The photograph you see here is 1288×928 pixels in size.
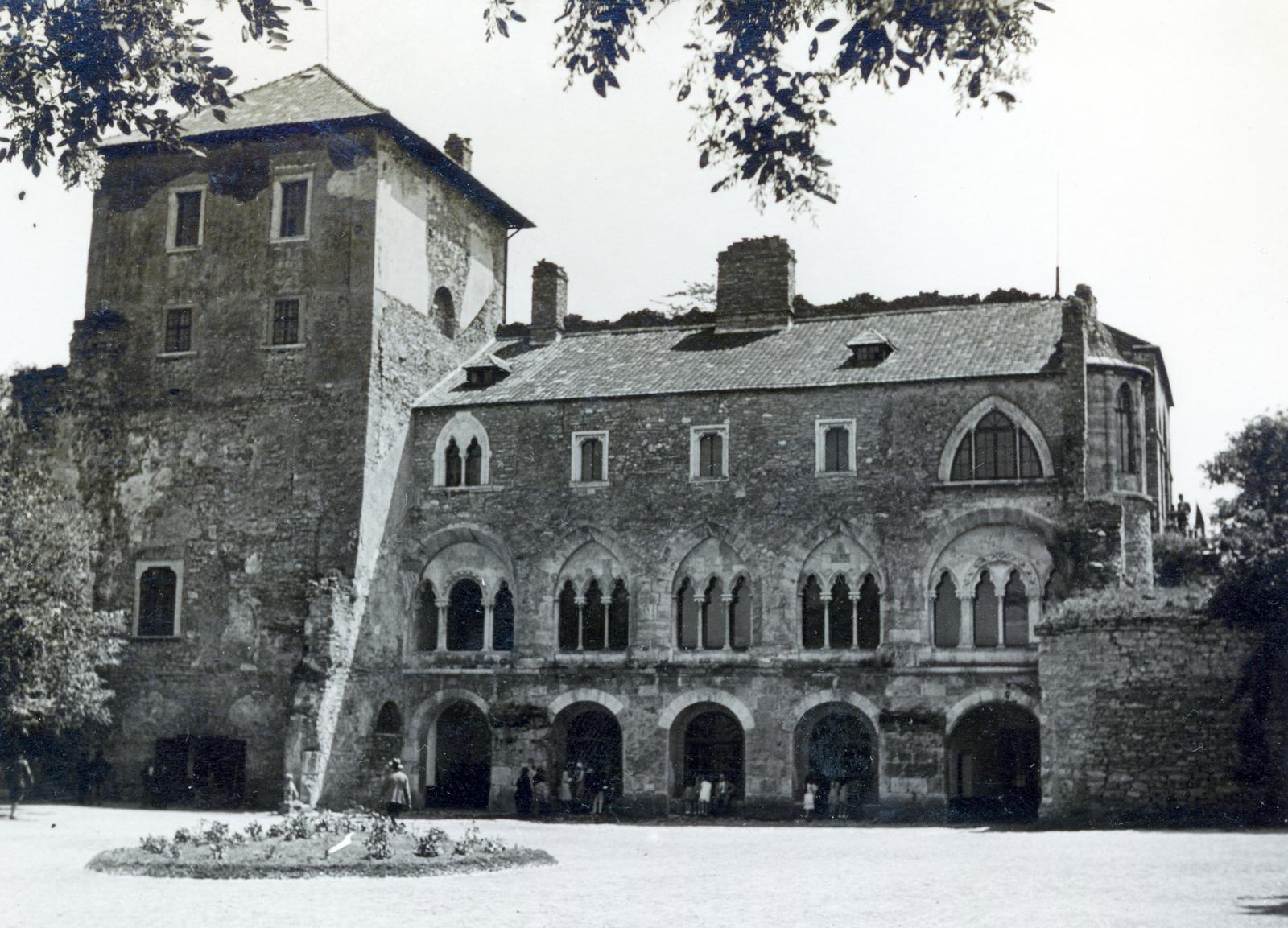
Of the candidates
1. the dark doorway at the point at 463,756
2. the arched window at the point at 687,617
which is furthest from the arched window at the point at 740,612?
the dark doorway at the point at 463,756

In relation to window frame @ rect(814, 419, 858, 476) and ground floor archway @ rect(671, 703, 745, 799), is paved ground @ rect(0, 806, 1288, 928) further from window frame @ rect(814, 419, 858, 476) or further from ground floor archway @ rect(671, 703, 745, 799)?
window frame @ rect(814, 419, 858, 476)

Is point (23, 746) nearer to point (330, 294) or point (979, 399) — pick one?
point (330, 294)

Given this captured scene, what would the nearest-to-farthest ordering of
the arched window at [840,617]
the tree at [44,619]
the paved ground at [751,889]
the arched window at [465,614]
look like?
the paved ground at [751,889], the tree at [44,619], the arched window at [840,617], the arched window at [465,614]

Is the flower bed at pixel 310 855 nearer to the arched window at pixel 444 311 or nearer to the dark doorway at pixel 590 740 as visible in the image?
the dark doorway at pixel 590 740

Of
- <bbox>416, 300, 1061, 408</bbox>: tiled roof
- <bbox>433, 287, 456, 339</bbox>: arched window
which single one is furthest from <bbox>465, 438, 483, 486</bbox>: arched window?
<bbox>433, 287, 456, 339</bbox>: arched window

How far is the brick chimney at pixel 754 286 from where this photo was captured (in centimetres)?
3603

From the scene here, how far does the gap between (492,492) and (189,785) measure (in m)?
9.07

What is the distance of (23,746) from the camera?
32.8 metres

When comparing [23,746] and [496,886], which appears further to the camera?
[23,746]

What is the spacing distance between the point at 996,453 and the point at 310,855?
58.0 ft

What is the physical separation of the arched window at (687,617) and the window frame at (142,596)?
1095cm

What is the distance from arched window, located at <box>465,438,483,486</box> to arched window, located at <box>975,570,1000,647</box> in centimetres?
1131

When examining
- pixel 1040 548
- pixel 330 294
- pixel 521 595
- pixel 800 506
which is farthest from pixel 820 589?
pixel 330 294

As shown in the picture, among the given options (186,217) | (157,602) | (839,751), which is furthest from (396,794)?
(186,217)
